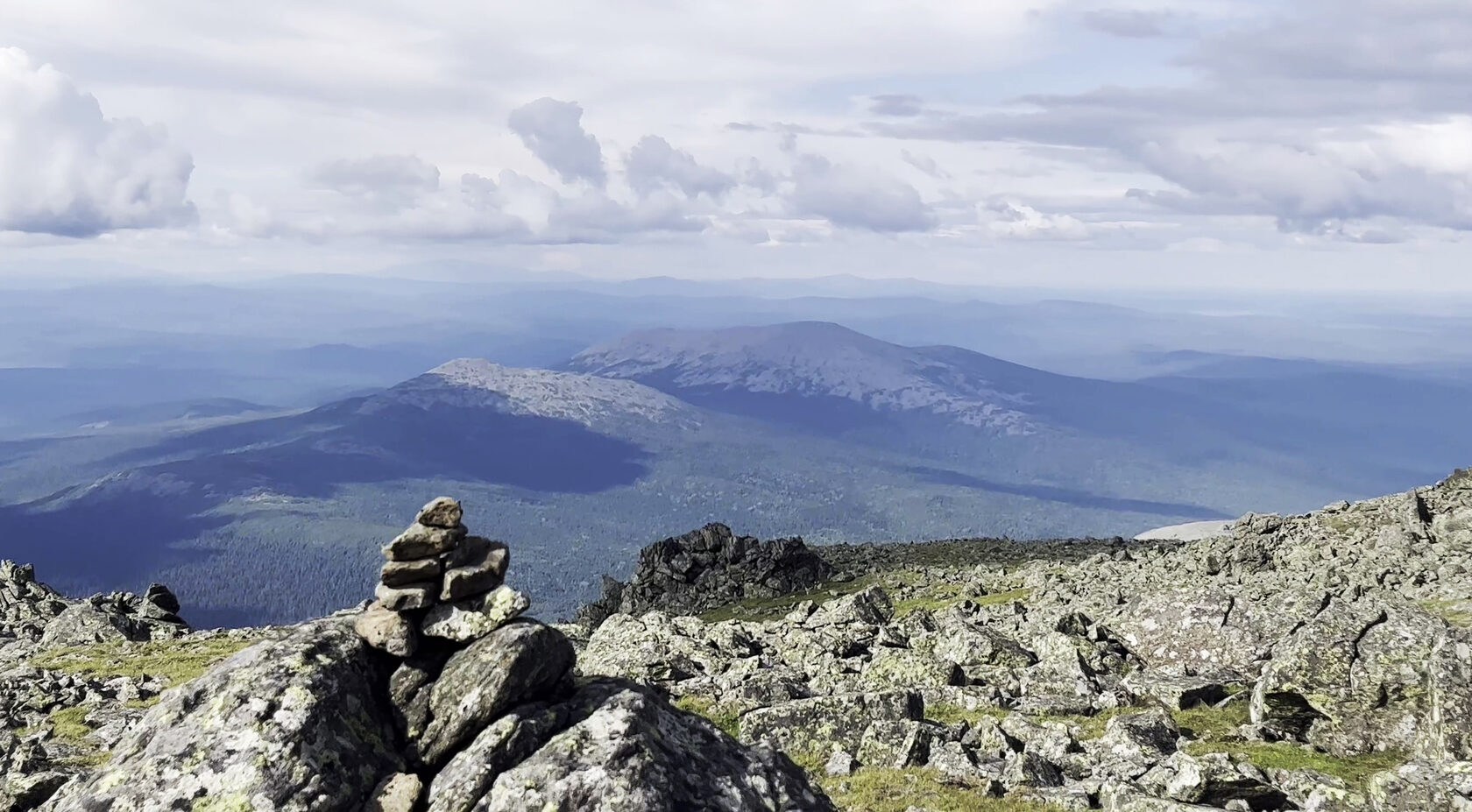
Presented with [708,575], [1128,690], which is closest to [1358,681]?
[1128,690]

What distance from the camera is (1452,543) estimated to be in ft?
244

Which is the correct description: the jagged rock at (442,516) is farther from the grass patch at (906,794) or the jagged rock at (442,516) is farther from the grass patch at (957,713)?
the grass patch at (957,713)

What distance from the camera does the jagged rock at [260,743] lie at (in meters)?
19.4

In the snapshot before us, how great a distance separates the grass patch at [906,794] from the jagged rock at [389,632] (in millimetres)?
13800

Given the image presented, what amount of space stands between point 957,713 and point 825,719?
9051 millimetres

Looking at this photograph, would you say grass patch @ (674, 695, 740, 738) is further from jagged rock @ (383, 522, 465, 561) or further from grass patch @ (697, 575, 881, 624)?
grass patch @ (697, 575, 881, 624)

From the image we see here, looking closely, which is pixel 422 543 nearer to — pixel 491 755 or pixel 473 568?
pixel 473 568

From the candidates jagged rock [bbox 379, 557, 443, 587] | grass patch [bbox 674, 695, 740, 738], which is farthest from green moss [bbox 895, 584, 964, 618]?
jagged rock [bbox 379, 557, 443, 587]

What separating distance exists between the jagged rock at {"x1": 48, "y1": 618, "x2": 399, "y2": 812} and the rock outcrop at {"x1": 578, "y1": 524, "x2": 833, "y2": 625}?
11174cm

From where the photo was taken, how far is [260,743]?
19.8 metres

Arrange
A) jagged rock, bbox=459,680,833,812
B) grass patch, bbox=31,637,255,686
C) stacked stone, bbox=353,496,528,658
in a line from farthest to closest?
1. grass patch, bbox=31,637,255,686
2. stacked stone, bbox=353,496,528,658
3. jagged rock, bbox=459,680,833,812

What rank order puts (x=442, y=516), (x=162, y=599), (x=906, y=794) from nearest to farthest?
(x=442, y=516), (x=906, y=794), (x=162, y=599)

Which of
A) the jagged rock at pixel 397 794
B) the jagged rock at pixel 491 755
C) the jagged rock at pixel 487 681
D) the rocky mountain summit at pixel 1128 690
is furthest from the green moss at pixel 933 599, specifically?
the jagged rock at pixel 397 794

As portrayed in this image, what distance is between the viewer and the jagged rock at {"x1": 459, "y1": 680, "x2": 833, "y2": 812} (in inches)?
781
